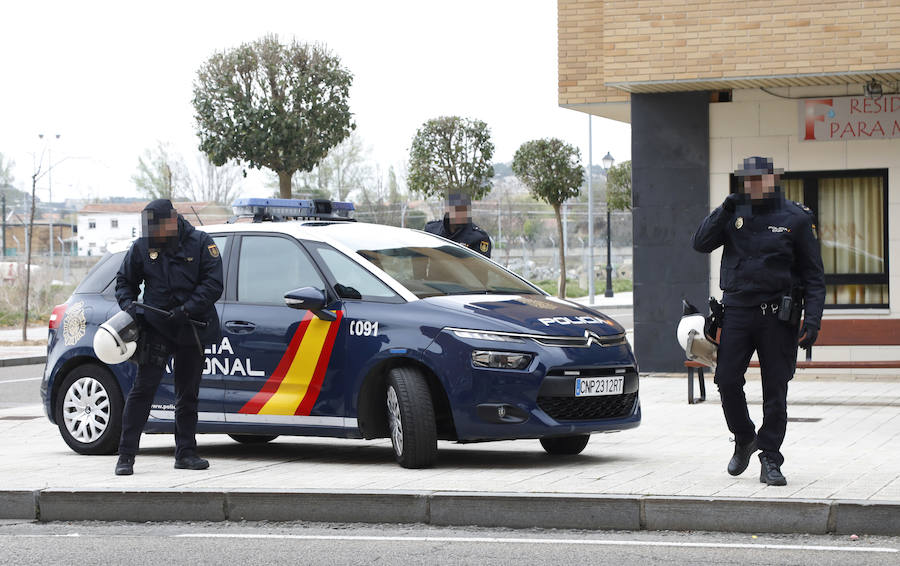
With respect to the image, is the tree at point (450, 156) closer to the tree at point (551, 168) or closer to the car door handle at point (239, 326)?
the tree at point (551, 168)

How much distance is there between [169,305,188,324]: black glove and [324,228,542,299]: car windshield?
137 cm

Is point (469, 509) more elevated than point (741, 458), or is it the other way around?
point (741, 458)

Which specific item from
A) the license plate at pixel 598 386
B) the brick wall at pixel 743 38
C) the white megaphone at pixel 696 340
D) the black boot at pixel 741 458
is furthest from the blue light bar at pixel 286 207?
the black boot at pixel 741 458

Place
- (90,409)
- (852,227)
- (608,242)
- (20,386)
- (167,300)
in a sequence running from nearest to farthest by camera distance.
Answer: (167,300) < (90,409) < (852,227) < (20,386) < (608,242)

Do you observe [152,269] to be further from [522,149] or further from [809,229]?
[522,149]

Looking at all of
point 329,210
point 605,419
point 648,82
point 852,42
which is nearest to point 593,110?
point 648,82

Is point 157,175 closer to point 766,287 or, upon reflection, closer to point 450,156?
point 450,156

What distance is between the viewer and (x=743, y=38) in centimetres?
1533

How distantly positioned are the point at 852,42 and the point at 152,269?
9406mm

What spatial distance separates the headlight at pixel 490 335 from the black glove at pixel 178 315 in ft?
5.92

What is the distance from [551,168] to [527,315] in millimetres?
37317

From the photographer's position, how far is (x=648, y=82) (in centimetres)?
1571

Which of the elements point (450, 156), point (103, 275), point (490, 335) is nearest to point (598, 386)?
point (490, 335)

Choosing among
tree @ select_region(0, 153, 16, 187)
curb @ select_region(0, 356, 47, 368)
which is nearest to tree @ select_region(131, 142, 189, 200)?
tree @ select_region(0, 153, 16, 187)
